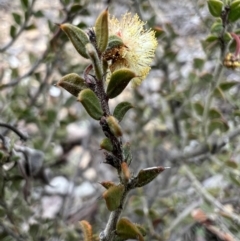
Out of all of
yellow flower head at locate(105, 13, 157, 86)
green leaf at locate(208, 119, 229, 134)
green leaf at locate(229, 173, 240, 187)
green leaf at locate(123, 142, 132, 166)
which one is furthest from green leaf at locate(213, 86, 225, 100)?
green leaf at locate(123, 142, 132, 166)

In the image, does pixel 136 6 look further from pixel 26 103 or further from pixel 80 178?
pixel 80 178

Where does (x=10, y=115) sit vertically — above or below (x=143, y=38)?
below

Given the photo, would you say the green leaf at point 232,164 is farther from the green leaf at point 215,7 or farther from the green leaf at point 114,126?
the green leaf at point 114,126

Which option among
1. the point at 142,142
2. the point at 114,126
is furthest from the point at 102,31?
the point at 142,142

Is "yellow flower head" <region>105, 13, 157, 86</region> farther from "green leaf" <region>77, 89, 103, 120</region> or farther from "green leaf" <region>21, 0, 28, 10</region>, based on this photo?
"green leaf" <region>21, 0, 28, 10</region>

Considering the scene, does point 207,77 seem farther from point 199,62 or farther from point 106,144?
point 106,144

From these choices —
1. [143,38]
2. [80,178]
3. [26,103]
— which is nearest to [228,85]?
[143,38]

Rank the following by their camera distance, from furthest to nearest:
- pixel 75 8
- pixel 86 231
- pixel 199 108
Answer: pixel 199 108 → pixel 75 8 → pixel 86 231
